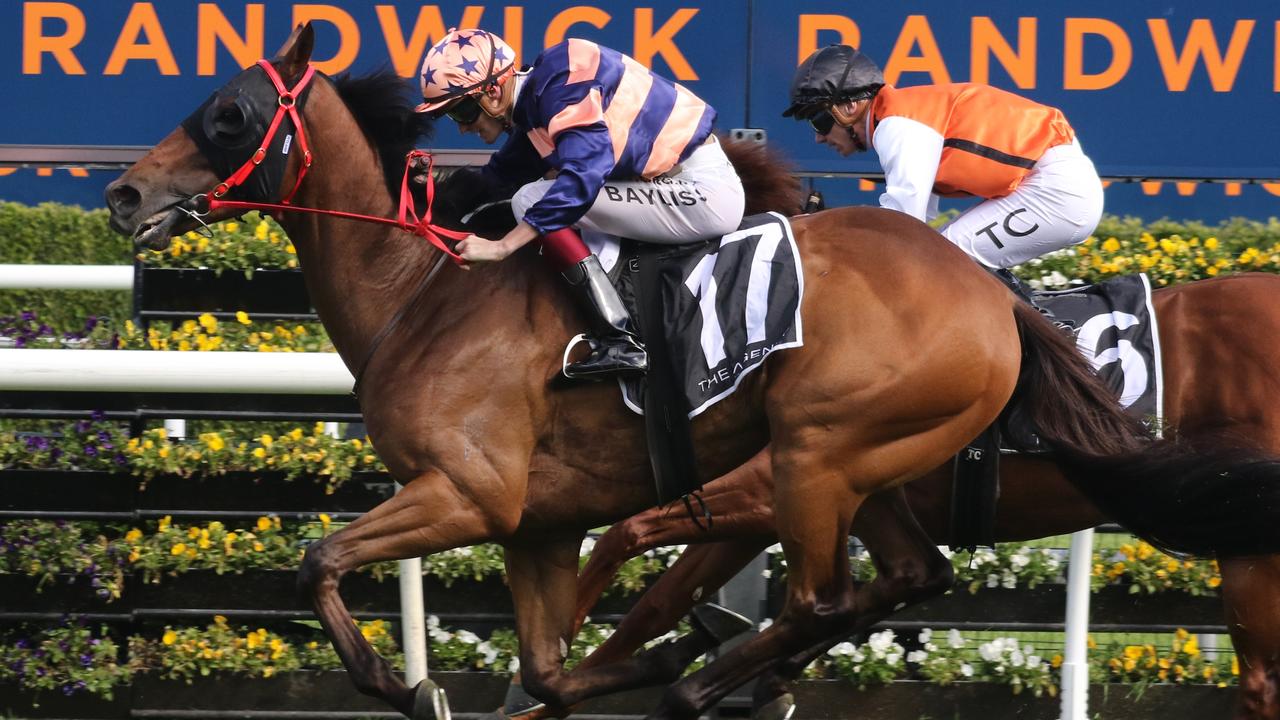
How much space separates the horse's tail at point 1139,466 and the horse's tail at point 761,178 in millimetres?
665

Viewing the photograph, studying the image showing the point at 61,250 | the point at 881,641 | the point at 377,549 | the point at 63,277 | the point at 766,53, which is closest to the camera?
the point at 377,549

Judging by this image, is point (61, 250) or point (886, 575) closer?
point (886, 575)

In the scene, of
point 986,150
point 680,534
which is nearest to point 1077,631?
point 680,534

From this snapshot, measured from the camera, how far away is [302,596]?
11.5 feet

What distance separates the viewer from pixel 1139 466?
3768 millimetres

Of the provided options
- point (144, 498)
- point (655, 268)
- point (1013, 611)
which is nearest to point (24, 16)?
point (144, 498)

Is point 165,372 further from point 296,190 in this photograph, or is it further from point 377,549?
point 377,549

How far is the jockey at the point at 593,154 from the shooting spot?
139 inches

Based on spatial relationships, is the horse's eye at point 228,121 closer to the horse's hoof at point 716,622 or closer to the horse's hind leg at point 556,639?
the horse's hind leg at point 556,639

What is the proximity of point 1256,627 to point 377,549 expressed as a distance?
6.96 ft

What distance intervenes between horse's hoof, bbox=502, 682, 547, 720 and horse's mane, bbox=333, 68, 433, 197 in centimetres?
131

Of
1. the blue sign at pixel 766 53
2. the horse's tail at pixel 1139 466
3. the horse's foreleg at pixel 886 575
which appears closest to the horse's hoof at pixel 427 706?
the horse's foreleg at pixel 886 575

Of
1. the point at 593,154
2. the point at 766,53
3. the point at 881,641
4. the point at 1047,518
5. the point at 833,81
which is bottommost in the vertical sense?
the point at 881,641

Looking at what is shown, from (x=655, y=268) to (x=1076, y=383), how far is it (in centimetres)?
106
